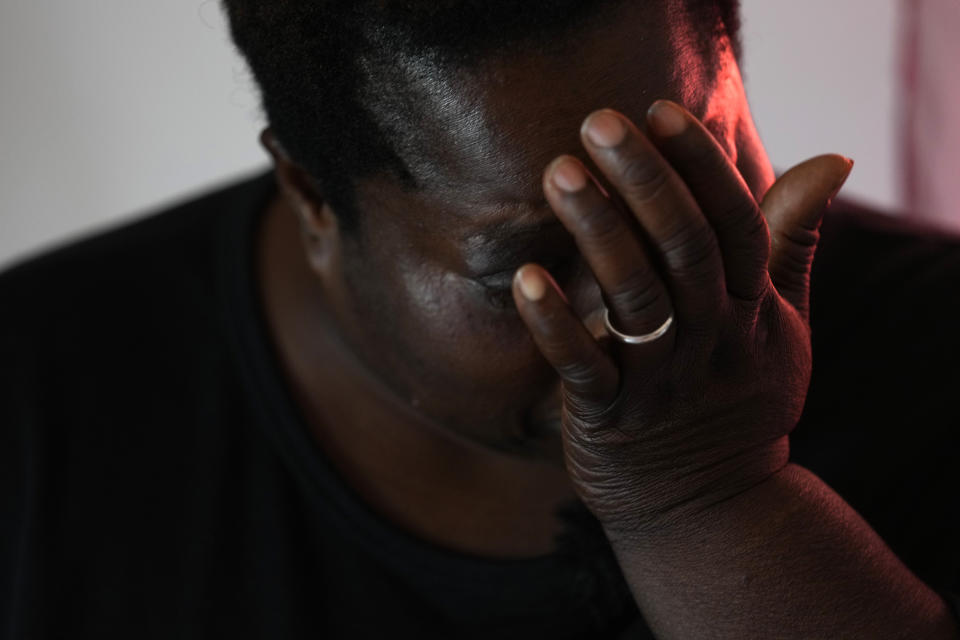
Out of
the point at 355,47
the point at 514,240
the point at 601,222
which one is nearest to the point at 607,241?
the point at 601,222

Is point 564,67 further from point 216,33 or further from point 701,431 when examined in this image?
point 216,33

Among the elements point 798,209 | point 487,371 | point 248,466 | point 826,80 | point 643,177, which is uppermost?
point 643,177

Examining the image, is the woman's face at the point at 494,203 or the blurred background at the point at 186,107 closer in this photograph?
the woman's face at the point at 494,203

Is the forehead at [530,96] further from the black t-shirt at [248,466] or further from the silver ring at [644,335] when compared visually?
the black t-shirt at [248,466]

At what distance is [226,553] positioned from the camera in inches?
41.8

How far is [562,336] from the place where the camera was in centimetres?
65

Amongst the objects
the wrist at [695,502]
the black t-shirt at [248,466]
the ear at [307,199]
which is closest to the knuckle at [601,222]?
the wrist at [695,502]

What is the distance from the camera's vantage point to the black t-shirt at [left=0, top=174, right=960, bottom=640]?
104cm

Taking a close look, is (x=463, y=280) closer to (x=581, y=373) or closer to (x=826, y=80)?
(x=581, y=373)

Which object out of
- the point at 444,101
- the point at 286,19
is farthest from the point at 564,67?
the point at 286,19

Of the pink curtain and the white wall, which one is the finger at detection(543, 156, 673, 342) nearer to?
the pink curtain

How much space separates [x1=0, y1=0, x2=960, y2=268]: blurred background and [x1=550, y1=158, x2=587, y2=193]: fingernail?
931mm

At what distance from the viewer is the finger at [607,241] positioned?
0.61m

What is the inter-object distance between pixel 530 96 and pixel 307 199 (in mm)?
310
